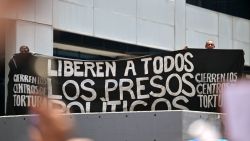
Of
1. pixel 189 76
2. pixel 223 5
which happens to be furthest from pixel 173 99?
pixel 223 5

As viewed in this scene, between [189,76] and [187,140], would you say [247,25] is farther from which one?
[187,140]

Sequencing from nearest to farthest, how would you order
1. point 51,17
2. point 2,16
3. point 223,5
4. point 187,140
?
point 2,16
point 187,140
point 51,17
point 223,5

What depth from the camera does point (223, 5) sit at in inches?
685

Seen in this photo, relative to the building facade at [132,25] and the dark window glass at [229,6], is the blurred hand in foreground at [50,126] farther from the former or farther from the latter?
the dark window glass at [229,6]

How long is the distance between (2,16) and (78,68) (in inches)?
232

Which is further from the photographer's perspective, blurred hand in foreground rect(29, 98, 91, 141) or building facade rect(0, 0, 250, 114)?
building facade rect(0, 0, 250, 114)

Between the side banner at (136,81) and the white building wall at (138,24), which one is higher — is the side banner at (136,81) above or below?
below

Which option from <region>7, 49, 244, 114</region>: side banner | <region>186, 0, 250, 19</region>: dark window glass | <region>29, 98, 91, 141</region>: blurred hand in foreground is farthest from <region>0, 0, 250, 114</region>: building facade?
<region>29, 98, 91, 141</region>: blurred hand in foreground

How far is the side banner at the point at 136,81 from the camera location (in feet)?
21.7

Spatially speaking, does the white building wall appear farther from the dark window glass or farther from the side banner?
the side banner

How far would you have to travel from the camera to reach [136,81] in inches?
270

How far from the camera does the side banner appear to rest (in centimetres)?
661

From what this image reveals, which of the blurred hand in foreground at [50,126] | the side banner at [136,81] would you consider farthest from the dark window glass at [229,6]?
the blurred hand in foreground at [50,126]

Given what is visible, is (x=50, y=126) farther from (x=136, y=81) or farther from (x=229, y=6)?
(x=229, y=6)
